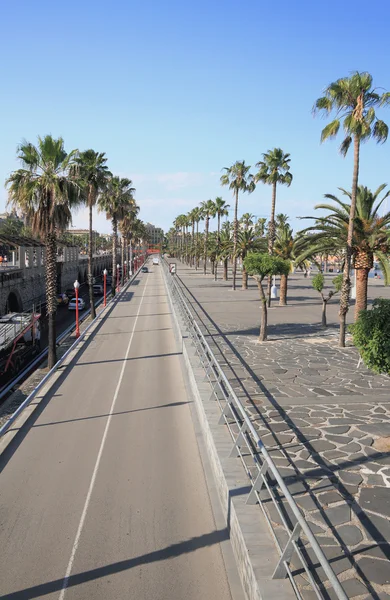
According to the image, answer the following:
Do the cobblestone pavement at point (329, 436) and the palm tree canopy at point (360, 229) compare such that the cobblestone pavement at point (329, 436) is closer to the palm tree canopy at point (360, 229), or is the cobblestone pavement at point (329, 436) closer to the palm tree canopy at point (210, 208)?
the palm tree canopy at point (360, 229)

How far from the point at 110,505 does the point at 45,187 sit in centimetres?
1502

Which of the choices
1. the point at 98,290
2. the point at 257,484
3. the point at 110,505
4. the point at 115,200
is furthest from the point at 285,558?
the point at 98,290

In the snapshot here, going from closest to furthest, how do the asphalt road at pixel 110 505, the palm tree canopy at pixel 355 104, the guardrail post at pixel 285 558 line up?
the guardrail post at pixel 285 558, the asphalt road at pixel 110 505, the palm tree canopy at pixel 355 104

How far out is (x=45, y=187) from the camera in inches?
771

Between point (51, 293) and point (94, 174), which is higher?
point (94, 174)

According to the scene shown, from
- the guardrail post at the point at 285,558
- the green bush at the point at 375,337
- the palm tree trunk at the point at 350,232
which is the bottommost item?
the guardrail post at the point at 285,558

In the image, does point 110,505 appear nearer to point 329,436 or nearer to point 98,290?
point 329,436

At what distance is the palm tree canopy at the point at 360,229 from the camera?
19766 millimetres

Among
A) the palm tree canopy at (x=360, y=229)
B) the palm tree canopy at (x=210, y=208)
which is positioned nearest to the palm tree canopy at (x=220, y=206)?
the palm tree canopy at (x=210, y=208)

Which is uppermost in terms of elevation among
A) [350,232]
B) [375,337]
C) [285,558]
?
[350,232]

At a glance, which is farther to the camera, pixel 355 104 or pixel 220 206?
pixel 220 206

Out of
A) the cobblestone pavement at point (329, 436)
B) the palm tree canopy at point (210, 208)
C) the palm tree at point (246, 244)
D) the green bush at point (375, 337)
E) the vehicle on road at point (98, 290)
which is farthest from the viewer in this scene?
the palm tree canopy at point (210, 208)

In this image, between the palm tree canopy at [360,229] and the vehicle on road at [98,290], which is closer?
the palm tree canopy at [360,229]

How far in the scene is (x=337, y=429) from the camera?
33.4ft
